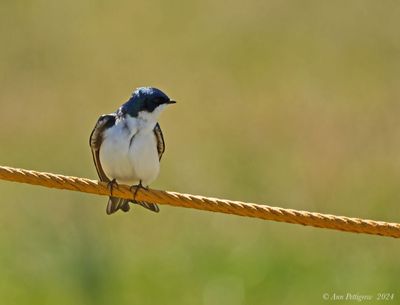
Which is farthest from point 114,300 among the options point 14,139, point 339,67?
point 339,67

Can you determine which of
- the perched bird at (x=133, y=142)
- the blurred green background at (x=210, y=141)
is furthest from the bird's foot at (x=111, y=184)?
the blurred green background at (x=210, y=141)

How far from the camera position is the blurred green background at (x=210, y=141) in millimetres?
9617

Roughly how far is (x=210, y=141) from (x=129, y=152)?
5.38 meters

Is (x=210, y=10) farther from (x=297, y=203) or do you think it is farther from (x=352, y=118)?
(x=297, y=203)

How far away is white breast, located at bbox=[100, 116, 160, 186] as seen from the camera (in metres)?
6.84

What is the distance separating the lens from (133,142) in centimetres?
687

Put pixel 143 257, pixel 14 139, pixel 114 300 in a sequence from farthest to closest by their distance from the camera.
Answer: pixel 14 139 → pixel 143 257 → pixel 114 300

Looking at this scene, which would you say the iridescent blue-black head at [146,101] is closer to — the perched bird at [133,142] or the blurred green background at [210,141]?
the perched bird at [133,142]

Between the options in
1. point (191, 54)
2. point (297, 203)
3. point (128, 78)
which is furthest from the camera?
point (191, 54)

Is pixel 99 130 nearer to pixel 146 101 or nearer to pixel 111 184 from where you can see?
pixel 146 101

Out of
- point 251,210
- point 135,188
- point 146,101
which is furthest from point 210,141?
point 251,210

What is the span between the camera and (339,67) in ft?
48.4

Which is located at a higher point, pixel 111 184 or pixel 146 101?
pixel 146 101

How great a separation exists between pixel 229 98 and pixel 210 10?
115 inches
